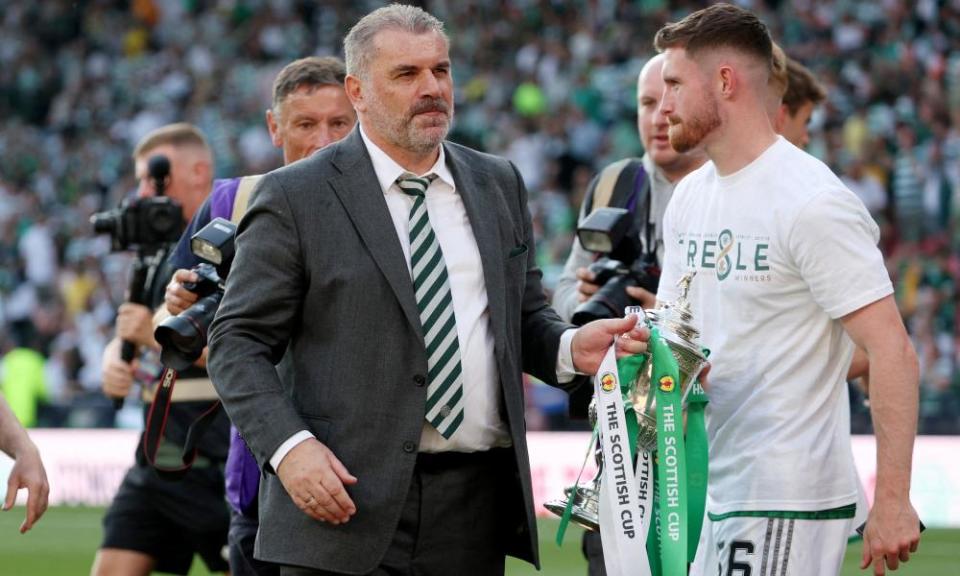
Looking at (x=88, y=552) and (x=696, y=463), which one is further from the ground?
(x=696, y=463)

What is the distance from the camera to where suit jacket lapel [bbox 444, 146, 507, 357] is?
438cm

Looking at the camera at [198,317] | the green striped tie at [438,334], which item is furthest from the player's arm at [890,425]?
the camera at [198,317]

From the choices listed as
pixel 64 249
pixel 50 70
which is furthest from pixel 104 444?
pixel 50 70

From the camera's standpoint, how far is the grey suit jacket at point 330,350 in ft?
13.7

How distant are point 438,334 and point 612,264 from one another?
135cm

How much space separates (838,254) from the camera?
4.32 m

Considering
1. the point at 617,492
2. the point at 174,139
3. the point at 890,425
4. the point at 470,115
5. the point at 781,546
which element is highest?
the point at 470,115

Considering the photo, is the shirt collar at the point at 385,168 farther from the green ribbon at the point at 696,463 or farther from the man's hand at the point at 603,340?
the green ribbon at the point at 696,463

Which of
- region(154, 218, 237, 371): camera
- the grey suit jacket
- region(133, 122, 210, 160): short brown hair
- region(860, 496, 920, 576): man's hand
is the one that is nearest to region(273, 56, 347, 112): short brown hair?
region(154, 218, 237, 371): camera

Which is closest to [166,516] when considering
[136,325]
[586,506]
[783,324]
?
[136,325]

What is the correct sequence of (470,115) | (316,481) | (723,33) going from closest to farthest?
(316,481)
(723,33)
(470,115)

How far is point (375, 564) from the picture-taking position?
416 centimetres

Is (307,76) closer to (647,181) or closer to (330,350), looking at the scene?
(647,181)

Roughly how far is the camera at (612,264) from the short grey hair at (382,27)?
114cm
